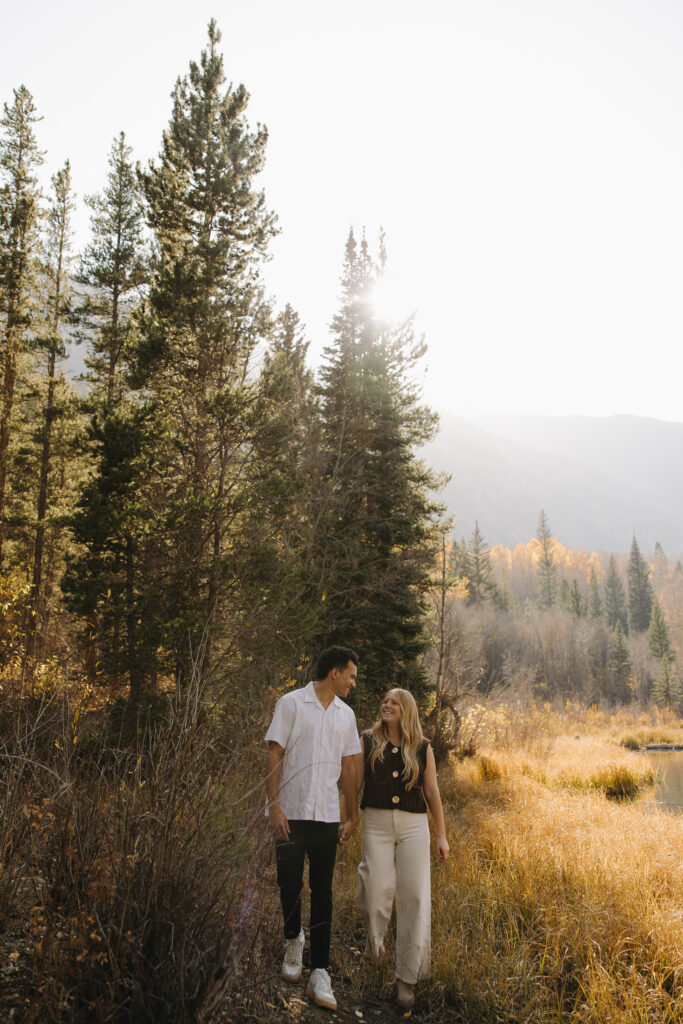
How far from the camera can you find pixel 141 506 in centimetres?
1149

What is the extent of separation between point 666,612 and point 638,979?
10463 centimetres

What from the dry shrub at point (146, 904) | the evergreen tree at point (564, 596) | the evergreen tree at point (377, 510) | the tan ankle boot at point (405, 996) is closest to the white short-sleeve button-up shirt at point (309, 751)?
the dry shrub at point (146, 904)

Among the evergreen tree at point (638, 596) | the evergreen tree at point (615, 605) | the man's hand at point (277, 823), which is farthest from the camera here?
the evergreen tree at point (615, 605)

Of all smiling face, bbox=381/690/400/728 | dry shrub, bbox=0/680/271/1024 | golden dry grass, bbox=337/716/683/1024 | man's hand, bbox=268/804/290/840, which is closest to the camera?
dry shrub, bbox=0/680/271/1024

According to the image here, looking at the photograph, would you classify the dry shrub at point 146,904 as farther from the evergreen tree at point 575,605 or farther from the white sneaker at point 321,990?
the evergreen tree at point 575,605

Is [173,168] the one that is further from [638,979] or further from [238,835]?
[638,979]

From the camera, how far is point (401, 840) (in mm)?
4309

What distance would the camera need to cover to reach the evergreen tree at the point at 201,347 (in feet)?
38.0

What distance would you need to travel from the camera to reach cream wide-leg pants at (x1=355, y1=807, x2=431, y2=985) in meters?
4.19

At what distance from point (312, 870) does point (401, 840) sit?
0.66 metres

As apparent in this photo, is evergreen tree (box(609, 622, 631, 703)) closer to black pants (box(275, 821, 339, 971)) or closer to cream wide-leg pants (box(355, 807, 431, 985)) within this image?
cream wide-leg pants (box(355, 807, 431, 985))

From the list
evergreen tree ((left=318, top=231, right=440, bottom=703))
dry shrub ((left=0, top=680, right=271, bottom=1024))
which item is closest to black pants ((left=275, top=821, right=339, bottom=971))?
dry shrub ((left=0, top=680, right=271, bottom=1024))

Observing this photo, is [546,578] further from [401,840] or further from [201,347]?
[401,840]

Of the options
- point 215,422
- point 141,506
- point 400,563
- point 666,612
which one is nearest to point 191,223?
point 215,422
